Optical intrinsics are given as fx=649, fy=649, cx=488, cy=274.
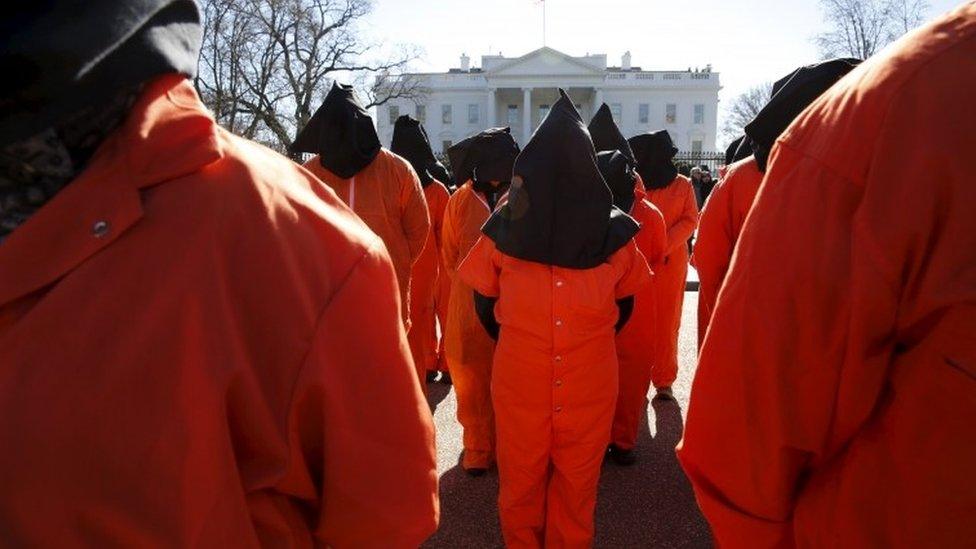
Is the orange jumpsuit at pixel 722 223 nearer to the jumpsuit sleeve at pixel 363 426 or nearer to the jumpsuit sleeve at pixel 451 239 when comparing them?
the jumpsuit sleeve at pixel 451 239

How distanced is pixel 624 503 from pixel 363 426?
3.14 metres

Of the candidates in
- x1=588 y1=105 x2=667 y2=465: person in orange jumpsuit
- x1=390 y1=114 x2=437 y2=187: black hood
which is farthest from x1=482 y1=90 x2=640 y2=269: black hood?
x1=390 y1=114 x2=437 y2=187: black hood

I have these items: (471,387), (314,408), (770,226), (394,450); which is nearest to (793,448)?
(770,226)

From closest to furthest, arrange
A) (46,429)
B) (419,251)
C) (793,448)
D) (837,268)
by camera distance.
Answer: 1. (46,429)
2. (837,268)
3. (793,448)
4. (419,251)

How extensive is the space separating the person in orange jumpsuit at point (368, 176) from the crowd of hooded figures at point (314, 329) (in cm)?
322

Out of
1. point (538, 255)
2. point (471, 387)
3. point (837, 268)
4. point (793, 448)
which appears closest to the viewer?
point (837, 268)

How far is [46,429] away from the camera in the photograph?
0.94m

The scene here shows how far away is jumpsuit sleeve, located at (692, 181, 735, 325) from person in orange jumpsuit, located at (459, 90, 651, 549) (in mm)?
704

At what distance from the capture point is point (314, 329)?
1102 millimetres

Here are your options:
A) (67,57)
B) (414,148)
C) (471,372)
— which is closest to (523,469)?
(471,372)

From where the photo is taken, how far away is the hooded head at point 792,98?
9.34ft

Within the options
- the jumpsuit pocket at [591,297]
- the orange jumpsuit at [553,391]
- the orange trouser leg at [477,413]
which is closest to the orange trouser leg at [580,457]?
the orange jumpsuit at [553,391]

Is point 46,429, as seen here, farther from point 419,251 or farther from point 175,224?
point 419,251

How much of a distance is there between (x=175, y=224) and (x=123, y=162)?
4.8 inches
